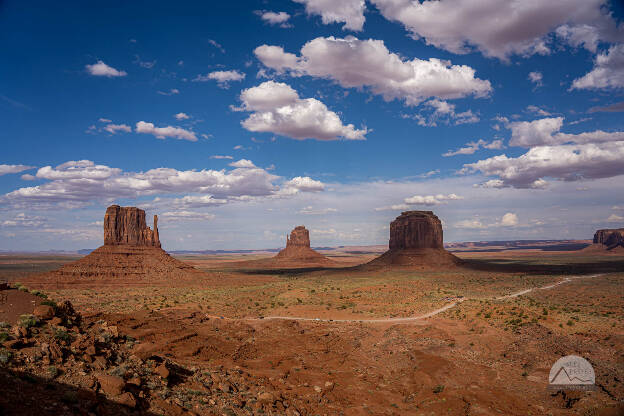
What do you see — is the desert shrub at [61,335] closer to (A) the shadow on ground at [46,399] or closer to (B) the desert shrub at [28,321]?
(B) the desert shrub at [28,321]

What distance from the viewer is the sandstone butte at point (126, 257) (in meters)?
83.8

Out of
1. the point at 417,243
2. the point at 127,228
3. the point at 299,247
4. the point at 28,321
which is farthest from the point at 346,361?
the point at 299,247

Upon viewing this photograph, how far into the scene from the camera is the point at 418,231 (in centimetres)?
13175

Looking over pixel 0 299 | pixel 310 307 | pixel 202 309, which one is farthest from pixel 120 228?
pixel 0 299

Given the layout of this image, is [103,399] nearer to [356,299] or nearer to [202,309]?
[202,309]

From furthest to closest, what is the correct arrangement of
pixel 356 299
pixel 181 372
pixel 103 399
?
pixel 356 299 < pixel 181 372 < pixel 103 399

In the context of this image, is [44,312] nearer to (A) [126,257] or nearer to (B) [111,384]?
(B) [111,384]

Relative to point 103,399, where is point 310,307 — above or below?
below

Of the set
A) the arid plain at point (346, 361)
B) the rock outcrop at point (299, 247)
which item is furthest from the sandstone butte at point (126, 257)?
the rock outcrop at point (299, 247)

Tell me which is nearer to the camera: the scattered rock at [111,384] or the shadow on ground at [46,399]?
the shadow on ground at [46,399]

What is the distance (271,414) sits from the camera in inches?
607

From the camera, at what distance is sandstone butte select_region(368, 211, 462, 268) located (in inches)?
4808

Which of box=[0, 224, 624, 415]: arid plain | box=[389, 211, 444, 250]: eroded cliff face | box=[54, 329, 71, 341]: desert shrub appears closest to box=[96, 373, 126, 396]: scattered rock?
box=[0, 224, 624, 415]: arid plain

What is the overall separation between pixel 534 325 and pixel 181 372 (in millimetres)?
28292
